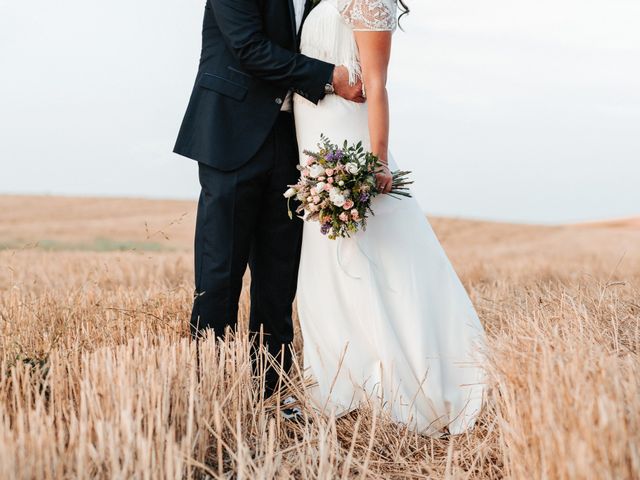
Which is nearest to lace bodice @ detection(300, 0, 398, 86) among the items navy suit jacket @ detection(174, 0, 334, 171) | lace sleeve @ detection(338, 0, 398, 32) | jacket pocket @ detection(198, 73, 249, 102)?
lace sleeve @ detection(338, 0, 398, 32)

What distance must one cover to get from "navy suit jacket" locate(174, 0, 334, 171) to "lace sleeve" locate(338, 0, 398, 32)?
27 centimetres

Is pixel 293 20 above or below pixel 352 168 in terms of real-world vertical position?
above

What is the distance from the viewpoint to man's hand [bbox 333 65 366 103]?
377cm

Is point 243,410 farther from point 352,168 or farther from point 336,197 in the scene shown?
point 352,168

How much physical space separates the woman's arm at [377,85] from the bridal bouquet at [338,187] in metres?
0.09

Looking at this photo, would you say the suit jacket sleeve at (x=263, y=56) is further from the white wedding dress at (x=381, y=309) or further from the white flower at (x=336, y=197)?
the white flower at (x=336, y=197)

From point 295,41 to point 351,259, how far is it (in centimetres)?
125

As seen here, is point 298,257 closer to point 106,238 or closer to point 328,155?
point 328,155

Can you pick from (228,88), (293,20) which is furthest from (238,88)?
(293,20)

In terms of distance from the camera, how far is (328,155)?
3.53 metres

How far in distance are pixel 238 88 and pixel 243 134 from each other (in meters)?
0.26

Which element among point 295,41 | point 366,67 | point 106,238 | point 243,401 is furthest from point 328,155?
point 106,238

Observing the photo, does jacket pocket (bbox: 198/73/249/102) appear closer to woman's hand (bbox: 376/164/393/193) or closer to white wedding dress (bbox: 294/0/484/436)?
white wedding dress (bbox: 294/0/484/436)

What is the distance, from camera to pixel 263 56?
369 cm
